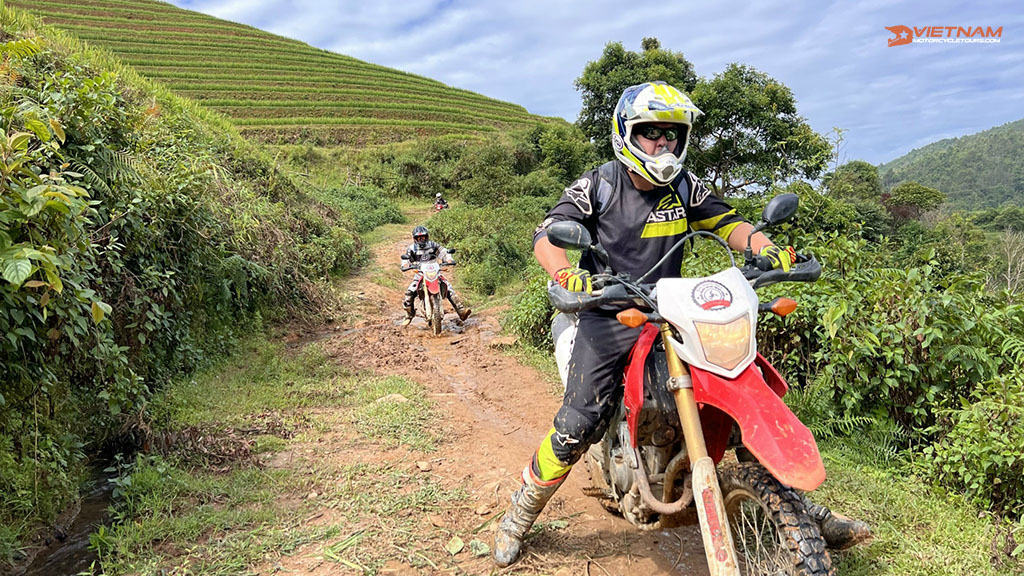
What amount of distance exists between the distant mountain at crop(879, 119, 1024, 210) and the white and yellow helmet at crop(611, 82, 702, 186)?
69.0 m

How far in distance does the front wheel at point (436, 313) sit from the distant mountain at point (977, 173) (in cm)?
6499

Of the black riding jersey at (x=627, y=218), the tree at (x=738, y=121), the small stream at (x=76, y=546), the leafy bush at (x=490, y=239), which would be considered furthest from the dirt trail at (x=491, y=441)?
the tree at (x=738, y=121)

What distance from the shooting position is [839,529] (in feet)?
9.05

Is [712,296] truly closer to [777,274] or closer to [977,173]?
[777,274]

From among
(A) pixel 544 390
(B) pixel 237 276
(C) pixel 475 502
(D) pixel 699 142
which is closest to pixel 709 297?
→ (C) pixel 475 502

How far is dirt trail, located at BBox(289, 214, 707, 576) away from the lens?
10.3 feet

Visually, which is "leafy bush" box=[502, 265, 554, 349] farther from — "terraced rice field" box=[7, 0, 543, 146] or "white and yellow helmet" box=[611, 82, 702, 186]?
Result: "terraced rice field" box=[7, 0, 543, 146]

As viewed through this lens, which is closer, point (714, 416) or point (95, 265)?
point (714, 416)

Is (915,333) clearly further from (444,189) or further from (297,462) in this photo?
(444,189)

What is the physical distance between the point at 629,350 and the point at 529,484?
2.89 ft

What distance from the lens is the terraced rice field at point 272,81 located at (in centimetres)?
3884

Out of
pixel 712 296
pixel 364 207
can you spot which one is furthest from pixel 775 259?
pixel 364 207

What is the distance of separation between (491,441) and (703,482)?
3023 millimetres

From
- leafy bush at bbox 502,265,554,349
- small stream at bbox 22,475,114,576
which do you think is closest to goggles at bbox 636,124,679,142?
small stream at bbox 22,475,114,576
